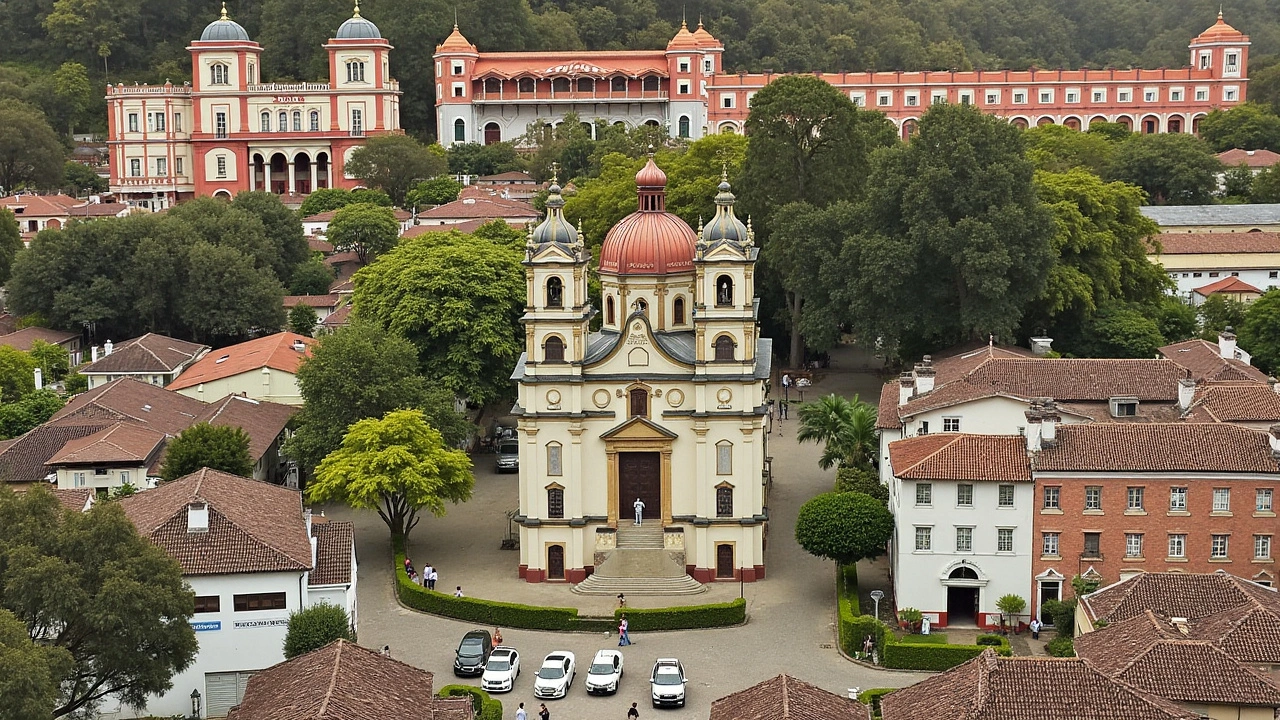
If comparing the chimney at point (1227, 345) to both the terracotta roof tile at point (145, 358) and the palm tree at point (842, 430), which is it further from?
the terracotta roof tile at point (145, 358)

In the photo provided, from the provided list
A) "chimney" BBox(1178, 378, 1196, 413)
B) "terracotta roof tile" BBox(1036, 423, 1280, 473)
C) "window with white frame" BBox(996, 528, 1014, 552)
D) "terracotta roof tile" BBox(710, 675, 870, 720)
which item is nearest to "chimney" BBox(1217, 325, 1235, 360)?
"chimney" BBox(1178, 378, 1196, 413)

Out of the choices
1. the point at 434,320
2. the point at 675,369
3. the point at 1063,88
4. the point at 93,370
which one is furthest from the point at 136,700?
the point at 1063,88

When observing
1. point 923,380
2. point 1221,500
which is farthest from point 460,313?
point 1221,500

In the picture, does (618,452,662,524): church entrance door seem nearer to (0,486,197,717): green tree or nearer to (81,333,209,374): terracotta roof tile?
(0,486,197,717): green tree

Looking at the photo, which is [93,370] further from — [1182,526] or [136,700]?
[1182,526]

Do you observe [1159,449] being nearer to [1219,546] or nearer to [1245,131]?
[1219,546]

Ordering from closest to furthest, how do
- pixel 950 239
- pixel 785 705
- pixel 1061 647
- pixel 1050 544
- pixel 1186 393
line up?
pixel 785 705 < pixel 1061 647 < pixel 1050 544 < pixel 1186 393 < pixel 950 239

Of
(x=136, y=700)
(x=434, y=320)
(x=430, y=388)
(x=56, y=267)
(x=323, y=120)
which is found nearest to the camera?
(x=136, y=700)

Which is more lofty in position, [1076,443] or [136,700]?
[1076,443]
